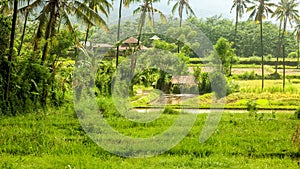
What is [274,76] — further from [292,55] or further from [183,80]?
[183,80]

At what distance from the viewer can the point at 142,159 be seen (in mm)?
5996

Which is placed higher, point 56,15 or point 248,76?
point 56,15

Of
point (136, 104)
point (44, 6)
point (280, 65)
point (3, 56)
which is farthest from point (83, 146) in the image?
point (280, 65)

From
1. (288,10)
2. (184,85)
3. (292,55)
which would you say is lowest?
(184,85)

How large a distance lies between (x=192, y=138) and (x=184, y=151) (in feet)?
2.96

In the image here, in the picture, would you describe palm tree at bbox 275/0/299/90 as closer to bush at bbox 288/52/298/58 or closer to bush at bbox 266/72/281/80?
bush at bbox 266/72/281/80

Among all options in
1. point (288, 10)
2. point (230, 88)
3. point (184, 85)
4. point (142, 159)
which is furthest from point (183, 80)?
point (288, 10)

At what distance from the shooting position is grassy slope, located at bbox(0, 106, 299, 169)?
5621 millimetres

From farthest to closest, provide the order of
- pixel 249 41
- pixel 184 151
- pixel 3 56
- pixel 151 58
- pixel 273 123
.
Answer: pixel 249 41 < pixel 151 58 < pixel 3 56 < pixel 273 123 < pixel 184 151

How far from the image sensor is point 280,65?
36.7 metres

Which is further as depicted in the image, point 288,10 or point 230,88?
point 288,10

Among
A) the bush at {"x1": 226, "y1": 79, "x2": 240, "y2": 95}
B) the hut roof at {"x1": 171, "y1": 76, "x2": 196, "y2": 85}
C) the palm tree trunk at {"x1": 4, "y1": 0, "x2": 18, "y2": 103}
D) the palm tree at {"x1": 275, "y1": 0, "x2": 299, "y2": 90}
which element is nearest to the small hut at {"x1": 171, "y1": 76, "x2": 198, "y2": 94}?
the hut roof at {"x1": 171, "y1": 76, "x2": 196, "y2": 85}

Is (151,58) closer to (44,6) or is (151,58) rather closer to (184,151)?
(44,6)

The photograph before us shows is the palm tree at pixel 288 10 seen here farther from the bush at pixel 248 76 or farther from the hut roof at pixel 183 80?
the hut roof at pixel 183 80
